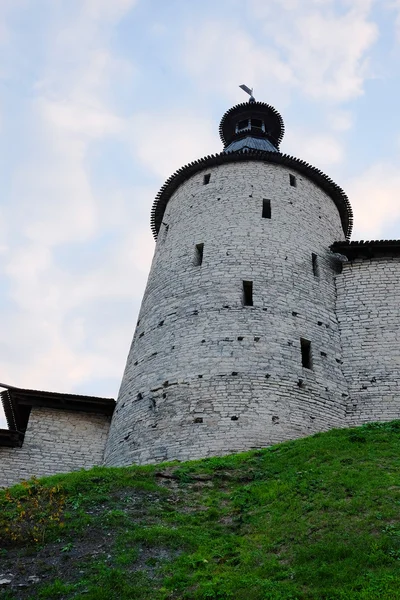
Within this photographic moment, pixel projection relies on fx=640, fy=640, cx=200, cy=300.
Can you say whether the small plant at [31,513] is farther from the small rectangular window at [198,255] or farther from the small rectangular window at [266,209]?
the small rectangular window at [266,209]

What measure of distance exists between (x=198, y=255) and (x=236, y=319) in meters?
3.27

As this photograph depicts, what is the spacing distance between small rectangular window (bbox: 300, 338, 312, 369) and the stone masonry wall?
237 inches

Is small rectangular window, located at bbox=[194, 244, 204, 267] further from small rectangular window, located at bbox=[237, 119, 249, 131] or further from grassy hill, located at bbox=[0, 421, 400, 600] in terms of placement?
small rectangular window, located at bbox=[237, 119, 249, 131]

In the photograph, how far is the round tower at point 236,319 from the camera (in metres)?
15.0

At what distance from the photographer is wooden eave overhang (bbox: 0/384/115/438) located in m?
18.3

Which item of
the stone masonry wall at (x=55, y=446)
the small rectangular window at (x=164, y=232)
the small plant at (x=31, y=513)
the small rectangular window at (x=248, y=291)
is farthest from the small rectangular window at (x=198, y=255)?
the small plant at (x=31, y=513)

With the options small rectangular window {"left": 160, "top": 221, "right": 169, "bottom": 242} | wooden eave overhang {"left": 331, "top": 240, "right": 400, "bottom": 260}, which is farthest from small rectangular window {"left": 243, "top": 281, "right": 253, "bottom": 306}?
small rectangular window {"left": 160, "top": 221, "right": 169, "bottom": 242}

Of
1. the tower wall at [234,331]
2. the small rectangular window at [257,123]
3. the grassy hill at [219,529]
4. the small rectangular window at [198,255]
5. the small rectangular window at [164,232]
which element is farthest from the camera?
the small rectangular window at [257,123]

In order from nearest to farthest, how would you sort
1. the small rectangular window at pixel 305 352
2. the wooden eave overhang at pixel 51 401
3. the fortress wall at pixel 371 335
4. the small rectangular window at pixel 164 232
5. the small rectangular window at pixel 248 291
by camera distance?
the fortress wall at pixel 371 335 → the small rectangular window at pixel 305 352 → the small rectangular window at pixel 248 291 → the wooden eave overhang at pixel 51 401 → the small rectangular window at pixel 164 232

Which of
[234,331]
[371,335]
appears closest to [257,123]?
[371,335]

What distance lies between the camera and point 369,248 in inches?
784

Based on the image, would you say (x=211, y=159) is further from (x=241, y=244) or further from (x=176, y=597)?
(x=176, y=597)

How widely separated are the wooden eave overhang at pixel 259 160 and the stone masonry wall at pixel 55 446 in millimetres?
8557

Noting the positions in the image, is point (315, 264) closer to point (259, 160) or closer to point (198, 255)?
point (198, 255)
